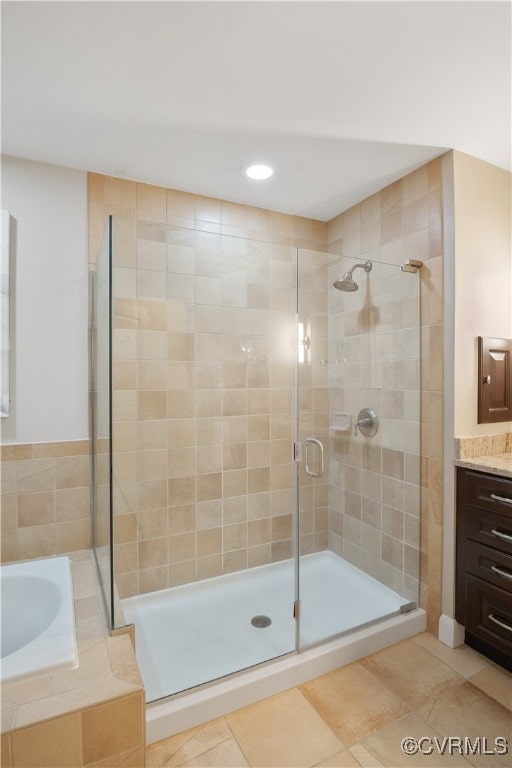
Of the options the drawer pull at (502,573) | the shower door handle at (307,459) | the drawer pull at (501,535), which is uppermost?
the shower door handle at (307,459)

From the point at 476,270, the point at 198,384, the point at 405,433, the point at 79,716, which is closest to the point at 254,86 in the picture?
the point at 476,270

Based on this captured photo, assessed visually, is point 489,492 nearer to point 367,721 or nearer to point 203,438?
point 367,721

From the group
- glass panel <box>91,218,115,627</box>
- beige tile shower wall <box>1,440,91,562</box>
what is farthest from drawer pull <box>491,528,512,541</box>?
beige tile shower wall <box>1,440,91,562</box>

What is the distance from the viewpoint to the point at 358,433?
221 cm

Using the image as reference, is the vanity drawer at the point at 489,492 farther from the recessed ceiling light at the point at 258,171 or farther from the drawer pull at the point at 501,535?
the recessed ceiling light at the point at 258,171

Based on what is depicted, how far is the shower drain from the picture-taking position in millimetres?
1980

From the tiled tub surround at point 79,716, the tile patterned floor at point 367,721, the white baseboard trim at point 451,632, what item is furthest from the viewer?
the white baseboard trim at point 451,632

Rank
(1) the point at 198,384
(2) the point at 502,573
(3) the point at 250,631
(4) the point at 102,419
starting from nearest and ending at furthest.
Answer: (2) the point at 502,573 → (4) the point at 102,419 → (3) the point at 250,631 → (1) the point at 198,384

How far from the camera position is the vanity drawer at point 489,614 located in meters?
1.68

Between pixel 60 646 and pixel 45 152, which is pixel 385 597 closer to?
pixel 60 646

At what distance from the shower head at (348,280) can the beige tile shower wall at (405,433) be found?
8cm

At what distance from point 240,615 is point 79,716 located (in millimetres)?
1072

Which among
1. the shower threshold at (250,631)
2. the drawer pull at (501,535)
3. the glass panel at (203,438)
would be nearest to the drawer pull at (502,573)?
the drawer pull at (501,535)

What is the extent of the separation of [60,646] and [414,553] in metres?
1.72
